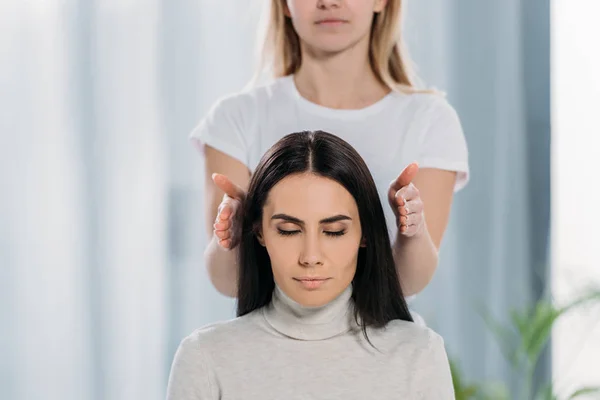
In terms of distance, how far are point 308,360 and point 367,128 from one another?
0.44 metres

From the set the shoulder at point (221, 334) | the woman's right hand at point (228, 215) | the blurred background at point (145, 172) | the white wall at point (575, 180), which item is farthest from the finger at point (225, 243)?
the white wall at point (575, 180)

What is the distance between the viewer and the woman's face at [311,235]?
106cm

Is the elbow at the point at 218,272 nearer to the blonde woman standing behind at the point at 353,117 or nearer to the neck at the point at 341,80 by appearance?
the blonde woman standing behind at the point at 353,117

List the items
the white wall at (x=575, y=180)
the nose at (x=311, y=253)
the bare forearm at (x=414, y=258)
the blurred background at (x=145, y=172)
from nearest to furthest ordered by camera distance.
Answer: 1. the nose at (x=311, y=253)
2. the bare forearm at (x=414, y=258)
3. the blurred background at (x=145, y=172)
4. the white wall at (x=575, y=180)

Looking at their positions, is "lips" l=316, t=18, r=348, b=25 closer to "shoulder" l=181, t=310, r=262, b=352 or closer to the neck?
the neck

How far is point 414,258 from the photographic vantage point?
125 cm

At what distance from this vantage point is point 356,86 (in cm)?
142

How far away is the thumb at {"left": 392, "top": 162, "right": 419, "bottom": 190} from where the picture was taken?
1.07m

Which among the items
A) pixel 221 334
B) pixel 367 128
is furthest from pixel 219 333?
pixel 367 128

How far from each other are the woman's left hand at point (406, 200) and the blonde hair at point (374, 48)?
373 mm

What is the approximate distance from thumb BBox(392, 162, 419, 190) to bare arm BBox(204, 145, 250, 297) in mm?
280

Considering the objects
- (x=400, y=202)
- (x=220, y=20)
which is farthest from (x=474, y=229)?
(x=400, y=202)

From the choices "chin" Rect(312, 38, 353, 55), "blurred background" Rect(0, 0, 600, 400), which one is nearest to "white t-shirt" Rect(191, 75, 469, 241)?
"chin" Rect(312, 38, 353, 55)

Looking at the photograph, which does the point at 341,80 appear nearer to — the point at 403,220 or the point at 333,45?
the point at 333,45
